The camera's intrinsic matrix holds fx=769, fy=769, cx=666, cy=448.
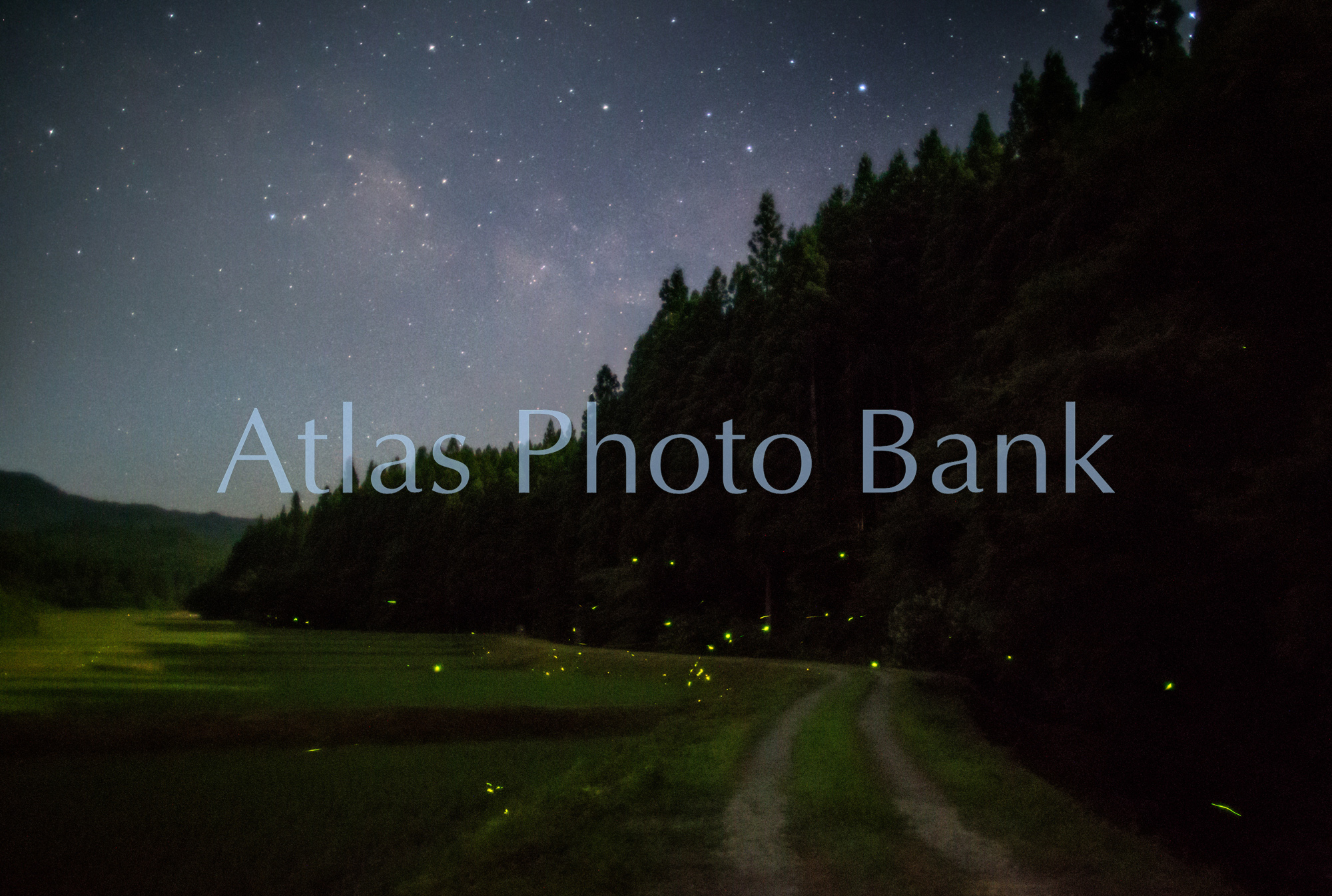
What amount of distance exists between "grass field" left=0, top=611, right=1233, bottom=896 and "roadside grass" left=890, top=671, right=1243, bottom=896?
0.04m

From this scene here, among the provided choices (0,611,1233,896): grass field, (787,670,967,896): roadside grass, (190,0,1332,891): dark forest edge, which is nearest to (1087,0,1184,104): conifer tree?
(190,0,1332,891): dark forest edge

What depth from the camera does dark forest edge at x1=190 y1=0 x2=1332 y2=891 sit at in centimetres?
1206

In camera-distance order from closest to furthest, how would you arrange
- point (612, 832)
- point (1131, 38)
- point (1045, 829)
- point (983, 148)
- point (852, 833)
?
point (852, 833) < point (1045, 829) < point (612, 832) < point (1131, 38) < point (983, 148)

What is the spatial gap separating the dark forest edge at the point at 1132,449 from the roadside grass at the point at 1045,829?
1290 millimetres

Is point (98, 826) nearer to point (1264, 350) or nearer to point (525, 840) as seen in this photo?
point (525, 840)

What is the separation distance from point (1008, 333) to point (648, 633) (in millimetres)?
34294

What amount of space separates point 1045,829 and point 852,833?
211cm

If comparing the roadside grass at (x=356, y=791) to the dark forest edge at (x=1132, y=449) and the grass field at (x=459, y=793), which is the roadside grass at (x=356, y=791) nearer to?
the grass field at (x=459, y=793)

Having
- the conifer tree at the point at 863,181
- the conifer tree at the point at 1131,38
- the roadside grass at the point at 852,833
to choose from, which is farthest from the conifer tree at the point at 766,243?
the roadside grass at the point at 852,833

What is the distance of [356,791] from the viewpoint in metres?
11.8

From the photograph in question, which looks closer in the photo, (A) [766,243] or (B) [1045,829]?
(B) [1045,829]

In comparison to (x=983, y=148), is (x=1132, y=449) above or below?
below

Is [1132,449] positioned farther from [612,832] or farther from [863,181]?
[863,181]

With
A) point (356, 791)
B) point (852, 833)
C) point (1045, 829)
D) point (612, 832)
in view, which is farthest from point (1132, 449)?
point (356, 791)
